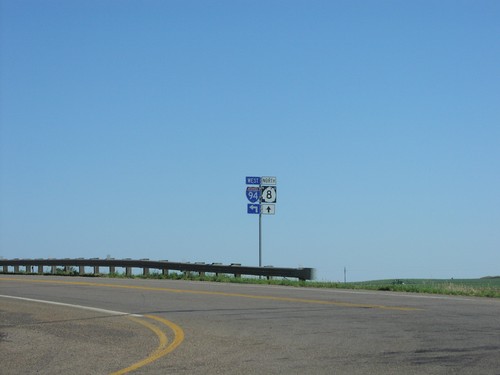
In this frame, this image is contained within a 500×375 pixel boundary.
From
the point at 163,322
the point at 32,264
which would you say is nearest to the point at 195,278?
the point at 32,264

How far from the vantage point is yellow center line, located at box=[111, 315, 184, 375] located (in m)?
10.9

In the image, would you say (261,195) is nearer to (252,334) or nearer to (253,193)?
(253,193)

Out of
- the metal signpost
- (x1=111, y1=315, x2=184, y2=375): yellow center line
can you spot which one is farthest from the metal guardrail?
(x1=111, y1=315, x2=184, y2=375): yellow center line

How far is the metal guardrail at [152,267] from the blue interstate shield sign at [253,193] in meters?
3.61

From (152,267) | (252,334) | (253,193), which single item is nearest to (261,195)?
(253,193)

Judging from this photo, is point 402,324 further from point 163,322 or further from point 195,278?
point 195,278

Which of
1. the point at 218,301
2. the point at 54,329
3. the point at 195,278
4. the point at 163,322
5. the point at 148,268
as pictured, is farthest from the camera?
the point at 148,268

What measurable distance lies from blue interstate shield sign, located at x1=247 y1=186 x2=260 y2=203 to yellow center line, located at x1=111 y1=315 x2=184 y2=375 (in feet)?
64.4

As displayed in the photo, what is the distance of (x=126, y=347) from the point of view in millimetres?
12766

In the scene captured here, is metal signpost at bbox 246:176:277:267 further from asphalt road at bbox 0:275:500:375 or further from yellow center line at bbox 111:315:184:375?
yellow center line at bbox 111:315:184:375

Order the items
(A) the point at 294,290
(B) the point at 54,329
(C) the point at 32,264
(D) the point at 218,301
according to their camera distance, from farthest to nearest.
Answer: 1. (C) the point at 32,264
2. (A) the point at 294,290
3. (D) the point at 218,301
4. (B) the point at 54,329

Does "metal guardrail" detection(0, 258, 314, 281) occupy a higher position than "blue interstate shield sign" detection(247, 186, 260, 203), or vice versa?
"blue interstate shield sign" detection(247, 186, 260, 203)

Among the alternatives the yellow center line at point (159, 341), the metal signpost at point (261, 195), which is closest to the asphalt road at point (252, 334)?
the yellow center line at point (159, 341)

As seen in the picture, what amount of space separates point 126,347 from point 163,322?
339 cm
